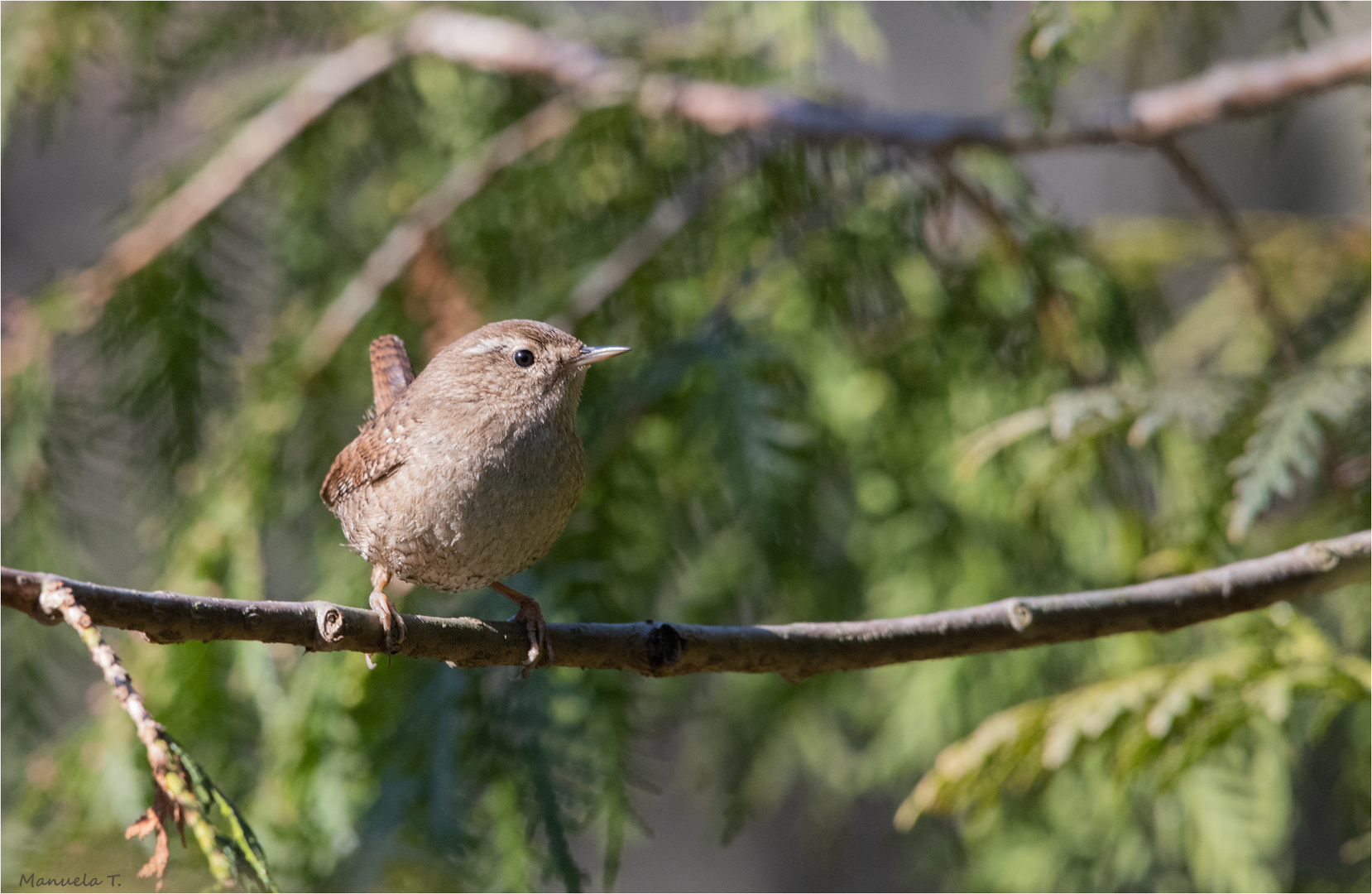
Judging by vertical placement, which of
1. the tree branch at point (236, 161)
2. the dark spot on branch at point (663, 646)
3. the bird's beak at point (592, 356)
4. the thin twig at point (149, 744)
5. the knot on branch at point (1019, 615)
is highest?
the tree branch at point (236, 161)

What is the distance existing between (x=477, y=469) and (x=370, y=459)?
271 mm

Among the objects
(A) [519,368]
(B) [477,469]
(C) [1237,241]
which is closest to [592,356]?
(A) [519,368]

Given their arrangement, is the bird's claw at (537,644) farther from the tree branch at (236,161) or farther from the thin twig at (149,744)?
the tree branch at (236,161)

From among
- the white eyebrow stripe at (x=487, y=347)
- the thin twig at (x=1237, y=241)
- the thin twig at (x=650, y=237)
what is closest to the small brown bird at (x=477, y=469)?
the white eyebrow stripe at (x=487, y=347)

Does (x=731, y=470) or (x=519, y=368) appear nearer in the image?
(x=519, y=368)

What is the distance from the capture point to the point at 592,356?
1.53 m

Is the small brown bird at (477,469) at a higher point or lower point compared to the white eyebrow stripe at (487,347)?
lower

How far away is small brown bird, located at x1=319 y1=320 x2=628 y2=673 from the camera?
1407mm

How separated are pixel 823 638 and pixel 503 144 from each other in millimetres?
1984

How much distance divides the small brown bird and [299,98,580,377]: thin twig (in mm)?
1108

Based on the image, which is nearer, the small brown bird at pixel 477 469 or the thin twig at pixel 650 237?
the small brown bird at pixel 477 469

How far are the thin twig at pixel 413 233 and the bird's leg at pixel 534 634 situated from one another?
131cm

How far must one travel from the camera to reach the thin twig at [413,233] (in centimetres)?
270

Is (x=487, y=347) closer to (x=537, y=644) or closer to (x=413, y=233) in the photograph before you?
(x=537, y=644)
